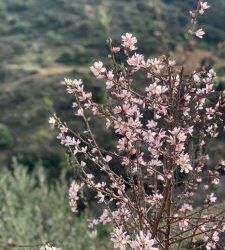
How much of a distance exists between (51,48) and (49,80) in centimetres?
1715

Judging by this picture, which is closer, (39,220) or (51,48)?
(39,220)

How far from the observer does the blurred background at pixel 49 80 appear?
712 inches

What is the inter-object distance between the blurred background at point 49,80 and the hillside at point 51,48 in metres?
0.07

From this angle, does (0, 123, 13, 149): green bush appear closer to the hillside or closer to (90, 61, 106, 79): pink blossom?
the hillside

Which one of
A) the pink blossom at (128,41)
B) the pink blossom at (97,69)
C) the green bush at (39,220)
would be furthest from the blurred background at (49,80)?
the pink blossom at (128,41)

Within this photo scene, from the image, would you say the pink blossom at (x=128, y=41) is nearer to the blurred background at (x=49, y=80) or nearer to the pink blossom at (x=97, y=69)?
the pink blossom at (x=97, y=69)

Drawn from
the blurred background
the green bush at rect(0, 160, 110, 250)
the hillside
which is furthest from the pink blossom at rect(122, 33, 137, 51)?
the hillside

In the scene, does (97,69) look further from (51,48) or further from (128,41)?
(51,48)

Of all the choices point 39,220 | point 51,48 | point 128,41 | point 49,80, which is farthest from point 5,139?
point 128,41

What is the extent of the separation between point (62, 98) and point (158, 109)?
34.6 metres

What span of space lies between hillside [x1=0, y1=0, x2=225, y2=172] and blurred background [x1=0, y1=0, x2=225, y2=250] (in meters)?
0.07

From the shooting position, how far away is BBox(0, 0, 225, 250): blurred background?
1809cm

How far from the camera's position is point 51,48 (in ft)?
199

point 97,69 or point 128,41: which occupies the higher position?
point 128,41
